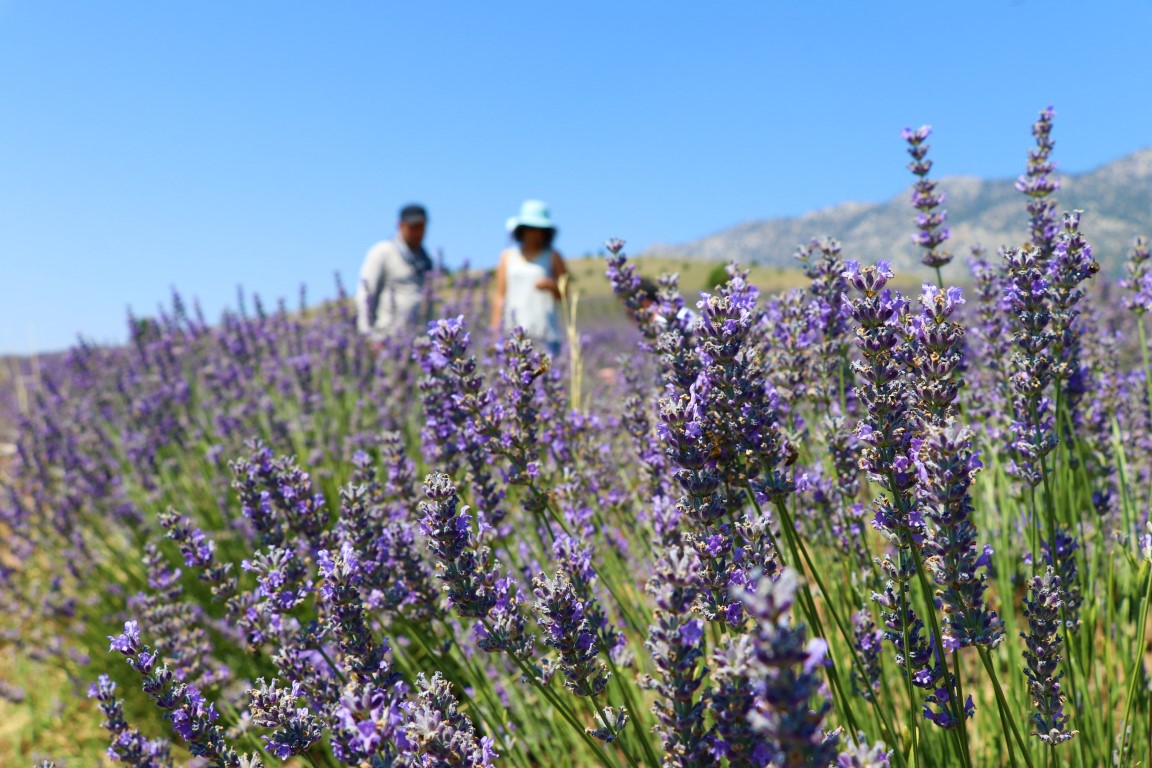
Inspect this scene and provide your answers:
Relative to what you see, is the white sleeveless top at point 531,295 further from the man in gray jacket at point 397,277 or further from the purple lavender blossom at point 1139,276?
the purple lavender blossom at point 1139,276

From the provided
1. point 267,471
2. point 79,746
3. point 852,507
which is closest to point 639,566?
point 852,507

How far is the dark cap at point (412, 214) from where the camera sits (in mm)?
7008

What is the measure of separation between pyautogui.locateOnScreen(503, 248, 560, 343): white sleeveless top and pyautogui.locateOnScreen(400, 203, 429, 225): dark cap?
0.97 m

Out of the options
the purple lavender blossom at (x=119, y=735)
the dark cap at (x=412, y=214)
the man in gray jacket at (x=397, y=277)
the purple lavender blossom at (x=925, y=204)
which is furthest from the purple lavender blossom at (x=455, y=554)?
the dark cap at (x=412, y=214)

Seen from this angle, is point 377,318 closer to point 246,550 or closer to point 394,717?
point 246,550

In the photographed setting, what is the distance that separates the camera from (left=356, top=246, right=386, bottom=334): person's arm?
6.73 meters

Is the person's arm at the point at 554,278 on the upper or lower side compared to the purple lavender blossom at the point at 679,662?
upper

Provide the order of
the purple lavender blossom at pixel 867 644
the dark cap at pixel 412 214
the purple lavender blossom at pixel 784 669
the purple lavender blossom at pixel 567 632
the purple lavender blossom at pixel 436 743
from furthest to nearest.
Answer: the dark cap at pixel 412 214, the purple lavender blossom at pixel 867 644, the purple lavender blossom at pixel 567 632, the purple lavender blossom at pixel 436 743, the purple lavender blossom at pixel 784 669

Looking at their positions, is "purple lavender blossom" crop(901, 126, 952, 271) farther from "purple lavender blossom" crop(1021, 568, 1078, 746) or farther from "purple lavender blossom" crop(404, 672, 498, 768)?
"purple lavender blossom" crop(404, 672, 498, 768)

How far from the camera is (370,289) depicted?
6.79 m


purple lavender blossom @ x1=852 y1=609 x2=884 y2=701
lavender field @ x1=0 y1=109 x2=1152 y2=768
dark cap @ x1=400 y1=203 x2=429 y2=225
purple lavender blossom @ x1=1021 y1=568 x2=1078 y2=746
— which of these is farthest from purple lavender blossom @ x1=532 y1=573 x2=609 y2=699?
dark cap @ x1=400 y1=203 x2=429 y2=225

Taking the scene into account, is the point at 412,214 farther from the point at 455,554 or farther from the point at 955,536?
the point at 955,536

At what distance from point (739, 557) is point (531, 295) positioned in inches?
215

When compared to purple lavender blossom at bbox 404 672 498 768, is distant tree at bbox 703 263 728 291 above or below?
above
